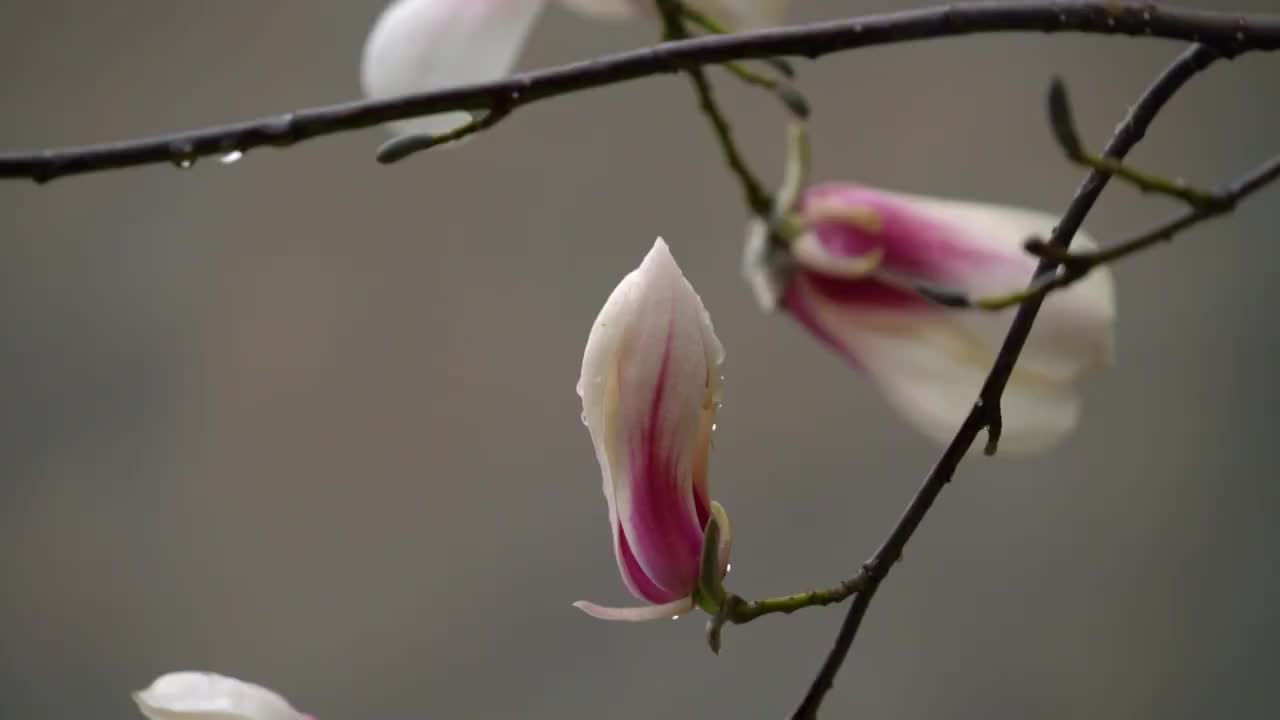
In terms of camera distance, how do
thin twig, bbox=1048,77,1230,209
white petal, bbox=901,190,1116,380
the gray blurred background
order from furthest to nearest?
1. the gray blurred background
2. white petal, bbox=901,190,1116,380
3. thin twig, bbox=1048,77,1230,209

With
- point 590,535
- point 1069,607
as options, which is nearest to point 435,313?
point 590,535

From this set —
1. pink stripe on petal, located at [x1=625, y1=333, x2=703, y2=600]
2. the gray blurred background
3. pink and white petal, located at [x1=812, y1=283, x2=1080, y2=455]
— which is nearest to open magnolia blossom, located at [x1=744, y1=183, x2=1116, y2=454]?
pink and white petal, located at [x1=812, y1=283, x2=1080, y2=455]

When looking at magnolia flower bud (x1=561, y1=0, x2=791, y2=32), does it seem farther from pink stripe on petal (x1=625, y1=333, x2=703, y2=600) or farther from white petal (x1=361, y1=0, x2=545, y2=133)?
pink stripe on petal (x1=625, y1=333, x2=703, y2=600)

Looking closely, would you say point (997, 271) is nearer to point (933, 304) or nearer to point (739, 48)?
point (933, 304)

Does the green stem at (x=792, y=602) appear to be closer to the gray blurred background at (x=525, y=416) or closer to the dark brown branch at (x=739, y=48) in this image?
the dark brown branch at (x=739, y=48)

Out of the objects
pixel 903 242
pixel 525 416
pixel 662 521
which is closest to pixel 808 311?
pixel 903 242
